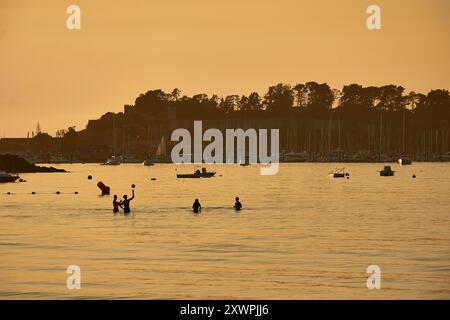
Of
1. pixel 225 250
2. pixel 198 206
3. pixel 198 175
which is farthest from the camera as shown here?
pixel 198 175

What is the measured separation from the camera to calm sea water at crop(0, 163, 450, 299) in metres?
42.0

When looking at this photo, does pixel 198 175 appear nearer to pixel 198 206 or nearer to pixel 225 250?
pixel 198 206

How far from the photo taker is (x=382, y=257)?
5338 centimetres

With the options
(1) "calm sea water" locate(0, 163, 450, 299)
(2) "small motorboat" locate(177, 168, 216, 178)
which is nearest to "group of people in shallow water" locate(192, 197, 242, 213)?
(1) "calm sea water" locate(0, 163, 450, 299)

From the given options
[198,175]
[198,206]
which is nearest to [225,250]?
[198,206]

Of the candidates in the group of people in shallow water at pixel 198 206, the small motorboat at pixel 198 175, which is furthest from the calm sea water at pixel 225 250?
the small motorboat at pixel 198 175

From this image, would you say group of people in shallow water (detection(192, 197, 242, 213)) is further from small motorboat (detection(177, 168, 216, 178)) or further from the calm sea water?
small motorboat (detection(177, 168, 216, 178))

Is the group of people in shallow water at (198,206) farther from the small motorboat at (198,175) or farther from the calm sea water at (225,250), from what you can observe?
the small motorboat at (198,175)

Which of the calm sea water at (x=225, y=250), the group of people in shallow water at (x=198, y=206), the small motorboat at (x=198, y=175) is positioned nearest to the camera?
the calm sea water at (x=225, y=250)

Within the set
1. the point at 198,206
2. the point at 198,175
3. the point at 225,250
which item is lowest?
the point at 225,250

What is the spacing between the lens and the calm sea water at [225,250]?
138 feet

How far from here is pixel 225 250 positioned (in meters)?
56.8

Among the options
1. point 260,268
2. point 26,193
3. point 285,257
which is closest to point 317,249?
point 285,257
